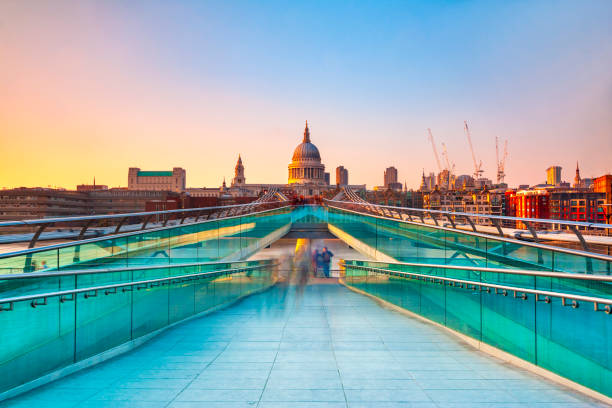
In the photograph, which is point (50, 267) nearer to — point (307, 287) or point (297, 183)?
point (307, 287)

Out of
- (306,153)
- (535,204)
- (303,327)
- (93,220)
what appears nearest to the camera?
(93,220)

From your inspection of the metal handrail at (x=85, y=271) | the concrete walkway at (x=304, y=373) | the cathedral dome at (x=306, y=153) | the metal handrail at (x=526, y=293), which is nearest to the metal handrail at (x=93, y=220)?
the metal handrail at (x=85, y=271)

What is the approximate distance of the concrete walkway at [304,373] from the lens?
5.01m

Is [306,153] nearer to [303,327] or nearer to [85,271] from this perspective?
[303,327]

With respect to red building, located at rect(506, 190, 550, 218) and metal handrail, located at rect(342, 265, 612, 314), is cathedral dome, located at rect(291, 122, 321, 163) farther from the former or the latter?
metal handrail, located at rect(342, 265, 612, 314)

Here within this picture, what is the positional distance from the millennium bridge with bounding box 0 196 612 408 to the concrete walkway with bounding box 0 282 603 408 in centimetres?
3

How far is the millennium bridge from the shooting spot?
207 inches

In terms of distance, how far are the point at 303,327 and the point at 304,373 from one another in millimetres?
2893

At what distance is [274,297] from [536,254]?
315 inches

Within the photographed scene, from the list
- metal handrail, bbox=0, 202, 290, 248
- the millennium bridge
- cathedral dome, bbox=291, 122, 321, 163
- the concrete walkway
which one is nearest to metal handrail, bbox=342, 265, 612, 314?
the millennium bridge

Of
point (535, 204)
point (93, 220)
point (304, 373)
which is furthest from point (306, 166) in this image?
point (304, 373)

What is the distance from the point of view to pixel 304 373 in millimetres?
5895

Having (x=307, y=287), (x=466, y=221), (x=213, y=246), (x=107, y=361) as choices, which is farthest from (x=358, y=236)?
(x=107, y=361)

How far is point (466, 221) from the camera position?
9656mm
